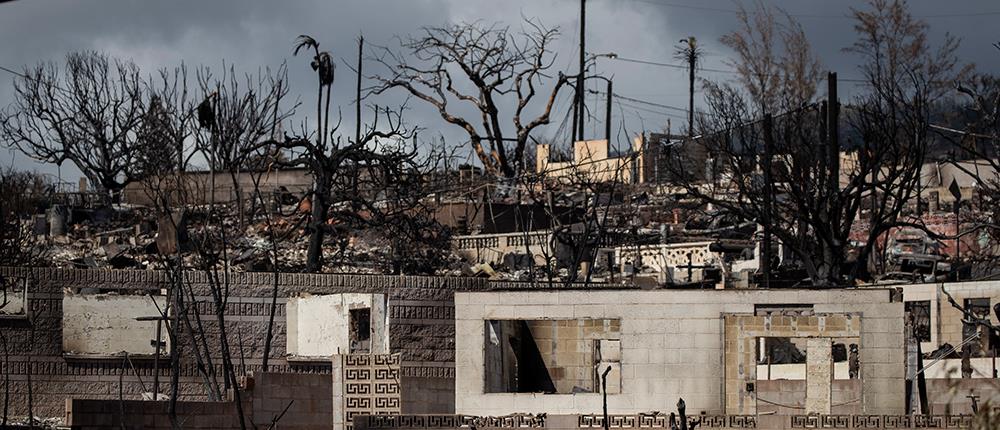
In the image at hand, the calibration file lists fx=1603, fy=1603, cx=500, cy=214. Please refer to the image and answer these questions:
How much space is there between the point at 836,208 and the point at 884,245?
13.6 feet

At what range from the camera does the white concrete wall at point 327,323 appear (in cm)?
2255

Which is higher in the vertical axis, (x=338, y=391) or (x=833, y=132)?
(x=833, y=132)

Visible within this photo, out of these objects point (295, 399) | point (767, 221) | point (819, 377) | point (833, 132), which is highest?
point (833, 132)

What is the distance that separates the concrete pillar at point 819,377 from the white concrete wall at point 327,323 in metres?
6.22

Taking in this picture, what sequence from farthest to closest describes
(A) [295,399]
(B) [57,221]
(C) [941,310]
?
(B) [57,221] → (C) [941,310] → (A) [295,399]

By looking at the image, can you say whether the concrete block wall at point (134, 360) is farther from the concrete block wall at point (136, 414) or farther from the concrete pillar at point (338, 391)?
the concrete pillar at point (338, 391)

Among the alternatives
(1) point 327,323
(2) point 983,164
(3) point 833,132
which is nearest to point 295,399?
(1) point 327,323

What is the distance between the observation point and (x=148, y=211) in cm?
4122

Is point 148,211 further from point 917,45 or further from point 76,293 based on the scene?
point 917,45

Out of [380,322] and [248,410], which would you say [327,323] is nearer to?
[380,322]

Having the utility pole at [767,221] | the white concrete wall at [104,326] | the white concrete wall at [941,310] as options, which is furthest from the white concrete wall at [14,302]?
the white concrete wall at [941,310]

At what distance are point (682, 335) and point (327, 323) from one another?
624cm

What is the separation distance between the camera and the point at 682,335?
1864 centimetres

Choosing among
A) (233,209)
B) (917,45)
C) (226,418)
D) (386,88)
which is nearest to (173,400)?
(226,418)
